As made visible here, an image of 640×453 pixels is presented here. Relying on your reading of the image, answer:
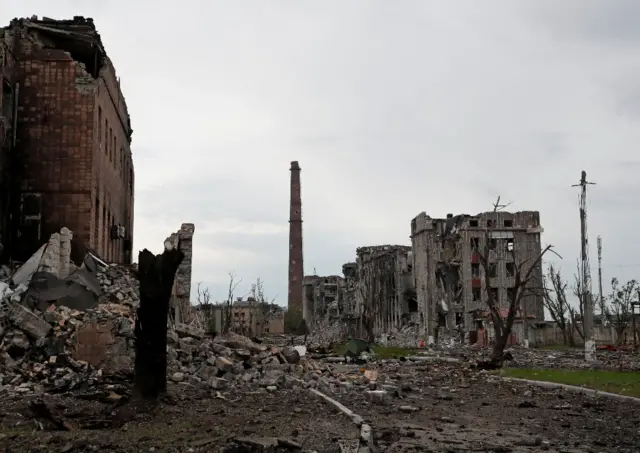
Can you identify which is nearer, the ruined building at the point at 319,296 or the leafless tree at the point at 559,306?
the leafless tree at the point at 559,306

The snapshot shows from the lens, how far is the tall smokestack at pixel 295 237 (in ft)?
237

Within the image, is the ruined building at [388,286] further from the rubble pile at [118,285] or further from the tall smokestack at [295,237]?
the rubble pile at [118,285]

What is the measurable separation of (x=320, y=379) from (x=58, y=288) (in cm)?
742

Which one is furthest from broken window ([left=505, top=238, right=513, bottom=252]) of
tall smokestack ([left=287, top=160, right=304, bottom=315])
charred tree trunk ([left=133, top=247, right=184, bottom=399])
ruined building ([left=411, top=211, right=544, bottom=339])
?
charred tree trunk ([left=133, top=247, right=184, bottom=399])

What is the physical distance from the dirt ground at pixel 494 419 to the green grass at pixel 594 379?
1.10 meters

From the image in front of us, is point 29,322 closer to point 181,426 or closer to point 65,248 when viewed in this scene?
point 65,248

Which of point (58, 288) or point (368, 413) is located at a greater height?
A: point (58, 288)

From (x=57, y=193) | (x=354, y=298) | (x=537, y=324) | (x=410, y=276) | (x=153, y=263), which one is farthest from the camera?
(x=354, y=298)

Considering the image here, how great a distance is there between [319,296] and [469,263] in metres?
38.8

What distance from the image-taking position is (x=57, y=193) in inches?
944

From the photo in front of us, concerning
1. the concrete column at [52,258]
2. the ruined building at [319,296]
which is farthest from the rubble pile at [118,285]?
the ruined building at [319,296]

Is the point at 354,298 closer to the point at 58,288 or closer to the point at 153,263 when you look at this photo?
the point at 58,288

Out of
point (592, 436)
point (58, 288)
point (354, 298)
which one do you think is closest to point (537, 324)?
point (354, 298)

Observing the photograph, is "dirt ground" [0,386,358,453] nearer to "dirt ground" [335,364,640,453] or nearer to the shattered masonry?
"dirt ground" [335,364,640,453]
